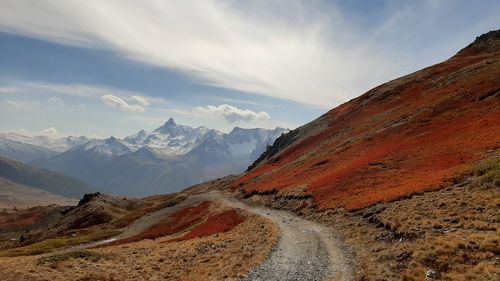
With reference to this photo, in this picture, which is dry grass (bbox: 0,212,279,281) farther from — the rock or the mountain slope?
the mountain slope

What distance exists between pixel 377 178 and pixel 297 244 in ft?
80.0

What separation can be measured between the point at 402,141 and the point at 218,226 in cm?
3919

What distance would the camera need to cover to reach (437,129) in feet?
240

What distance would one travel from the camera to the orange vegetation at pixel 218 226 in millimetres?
53750

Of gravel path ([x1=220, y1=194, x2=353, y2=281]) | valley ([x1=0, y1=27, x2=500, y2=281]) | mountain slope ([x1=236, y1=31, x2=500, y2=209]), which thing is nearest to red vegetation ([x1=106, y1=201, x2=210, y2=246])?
valley ([x1=0, y1=27, x2=500, y2=281])

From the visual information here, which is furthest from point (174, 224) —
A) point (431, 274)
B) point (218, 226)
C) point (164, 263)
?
point (431, 274)

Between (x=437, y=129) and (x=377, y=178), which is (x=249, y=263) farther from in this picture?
(x=437, y=129)

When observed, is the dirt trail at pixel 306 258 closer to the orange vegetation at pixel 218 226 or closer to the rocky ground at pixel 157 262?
the rocky ground at pixel 157 262

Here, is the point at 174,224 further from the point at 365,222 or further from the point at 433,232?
the point at 433,232

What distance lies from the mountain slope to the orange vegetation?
12342 millimetres

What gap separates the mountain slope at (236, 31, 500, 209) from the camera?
52.1 meters

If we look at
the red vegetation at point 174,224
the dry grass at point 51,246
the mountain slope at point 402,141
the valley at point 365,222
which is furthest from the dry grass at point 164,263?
the dry grass at point 51,246

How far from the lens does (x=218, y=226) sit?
58156mm

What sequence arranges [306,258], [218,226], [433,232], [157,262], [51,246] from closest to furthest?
[433,232] → [306,258] → [157,262] → [218,226] → [51,246]
